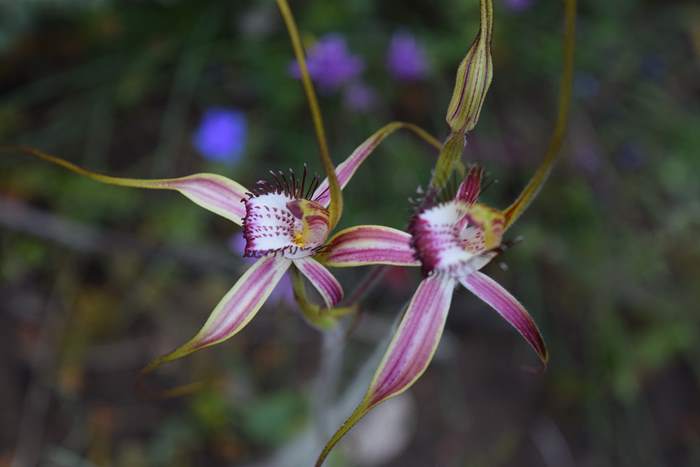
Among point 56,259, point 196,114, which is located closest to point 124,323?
point 56,259

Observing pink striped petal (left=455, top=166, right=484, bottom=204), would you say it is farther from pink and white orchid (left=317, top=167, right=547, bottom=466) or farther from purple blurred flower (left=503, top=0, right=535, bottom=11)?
purple blurred flower (left=503, top=0, right=535, bottom=11)

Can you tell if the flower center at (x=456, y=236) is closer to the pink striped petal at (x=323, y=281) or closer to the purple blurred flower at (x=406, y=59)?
the pink striped petal at (x=323, y=281)

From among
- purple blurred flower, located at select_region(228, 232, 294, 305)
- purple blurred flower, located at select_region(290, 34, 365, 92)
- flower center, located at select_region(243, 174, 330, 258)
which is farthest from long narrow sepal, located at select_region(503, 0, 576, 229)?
purple blurred flower, located at select_region(290, 34, 365, 92)

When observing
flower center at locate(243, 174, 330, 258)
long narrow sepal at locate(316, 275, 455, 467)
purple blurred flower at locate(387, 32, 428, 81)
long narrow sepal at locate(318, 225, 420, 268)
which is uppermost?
purple blurred flower at locate(387, 32, 428, 81)

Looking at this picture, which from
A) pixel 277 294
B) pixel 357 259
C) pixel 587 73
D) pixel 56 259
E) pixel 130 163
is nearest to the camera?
pixel 357 259

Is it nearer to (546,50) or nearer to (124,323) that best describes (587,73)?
(546,50)

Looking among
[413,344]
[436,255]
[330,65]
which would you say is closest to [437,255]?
[436,255]

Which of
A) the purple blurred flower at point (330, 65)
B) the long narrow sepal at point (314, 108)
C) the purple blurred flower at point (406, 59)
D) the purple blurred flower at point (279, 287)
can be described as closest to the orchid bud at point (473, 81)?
the long narrow sepal at point (314, 108)
